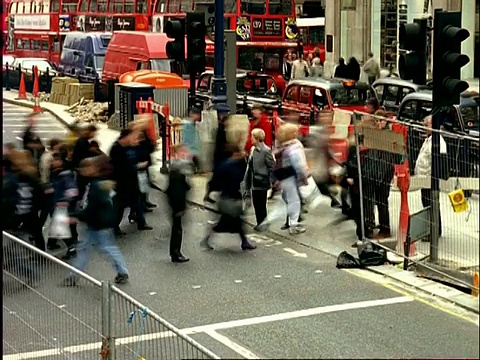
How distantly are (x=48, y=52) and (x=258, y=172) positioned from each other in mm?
33021

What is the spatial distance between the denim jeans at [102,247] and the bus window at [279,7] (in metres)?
23.3

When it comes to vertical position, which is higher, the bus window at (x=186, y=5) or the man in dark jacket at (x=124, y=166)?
the bus window at (x=186, y=5)

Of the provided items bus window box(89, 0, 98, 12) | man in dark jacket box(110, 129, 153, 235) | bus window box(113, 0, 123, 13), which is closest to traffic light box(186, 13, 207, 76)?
man in dark jacket box(110, 129, 153, 235)

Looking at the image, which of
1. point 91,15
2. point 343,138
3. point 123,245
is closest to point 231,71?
point 343,138

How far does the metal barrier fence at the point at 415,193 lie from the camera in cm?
983

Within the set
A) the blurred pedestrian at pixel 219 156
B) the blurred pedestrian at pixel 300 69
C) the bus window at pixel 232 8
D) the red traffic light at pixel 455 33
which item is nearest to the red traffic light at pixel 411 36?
the red traffic light at pixel 455 33

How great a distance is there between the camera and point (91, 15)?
42281mm

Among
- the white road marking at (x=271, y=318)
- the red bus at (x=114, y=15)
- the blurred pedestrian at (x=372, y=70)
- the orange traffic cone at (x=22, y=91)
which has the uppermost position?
the red bus at (x=114, y=15)

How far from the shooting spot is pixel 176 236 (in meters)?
13.2

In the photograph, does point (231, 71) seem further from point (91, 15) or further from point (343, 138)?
point (91, 15)

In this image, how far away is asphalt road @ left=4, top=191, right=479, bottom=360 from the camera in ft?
25.1

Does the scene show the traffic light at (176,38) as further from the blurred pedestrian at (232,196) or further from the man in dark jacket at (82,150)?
the blurred pedestrian at (232,196)

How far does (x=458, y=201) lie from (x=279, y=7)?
25781mm

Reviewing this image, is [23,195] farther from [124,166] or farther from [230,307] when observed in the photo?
[230,307]
